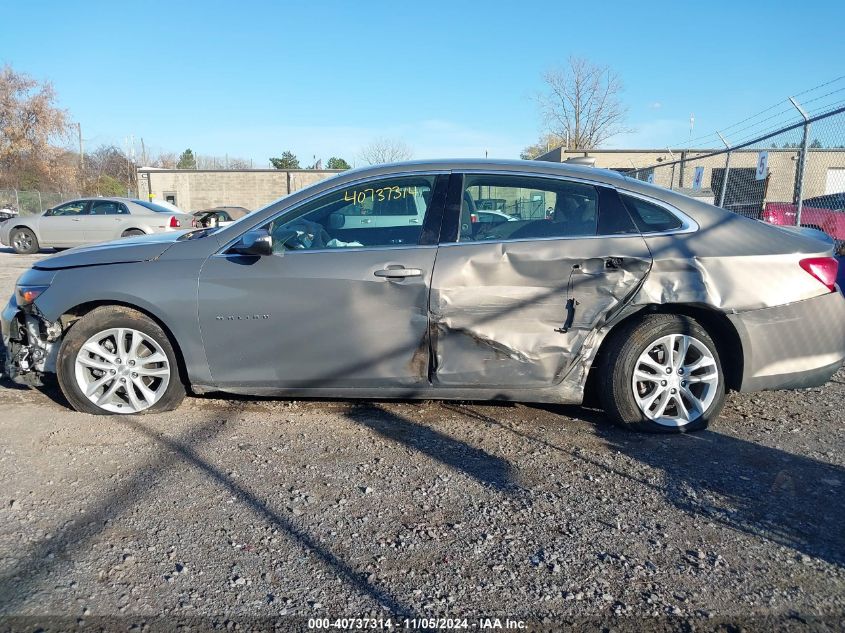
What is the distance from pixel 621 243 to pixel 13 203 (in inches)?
1672

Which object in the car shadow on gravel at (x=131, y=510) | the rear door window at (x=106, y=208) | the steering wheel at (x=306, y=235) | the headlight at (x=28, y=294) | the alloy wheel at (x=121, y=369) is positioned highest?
the rear door window at (x=106, y=208)

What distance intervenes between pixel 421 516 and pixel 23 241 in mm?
17039

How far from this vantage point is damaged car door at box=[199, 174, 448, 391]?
3883 mm

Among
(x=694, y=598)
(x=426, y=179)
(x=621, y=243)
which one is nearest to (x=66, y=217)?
(x=426, y=179)

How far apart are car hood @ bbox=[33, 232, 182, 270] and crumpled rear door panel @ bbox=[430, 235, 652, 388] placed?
1.86 meters

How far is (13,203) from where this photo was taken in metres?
37.5

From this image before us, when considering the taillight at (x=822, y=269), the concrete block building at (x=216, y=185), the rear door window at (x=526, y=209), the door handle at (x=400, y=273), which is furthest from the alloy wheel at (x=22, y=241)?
the concrete block building at (x=216, y=185)

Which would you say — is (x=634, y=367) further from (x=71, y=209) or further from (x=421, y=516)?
(x=71, y=209)

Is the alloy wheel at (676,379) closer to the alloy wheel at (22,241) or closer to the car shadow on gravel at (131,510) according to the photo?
the car shadow on gravel at (131,510)

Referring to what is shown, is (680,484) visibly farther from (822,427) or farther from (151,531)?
(151,531)

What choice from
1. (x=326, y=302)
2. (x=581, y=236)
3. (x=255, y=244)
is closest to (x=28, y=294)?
(x=255, y=244)

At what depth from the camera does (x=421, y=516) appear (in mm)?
2967

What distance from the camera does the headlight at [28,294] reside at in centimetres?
423

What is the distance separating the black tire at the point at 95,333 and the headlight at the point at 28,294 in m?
0.34
